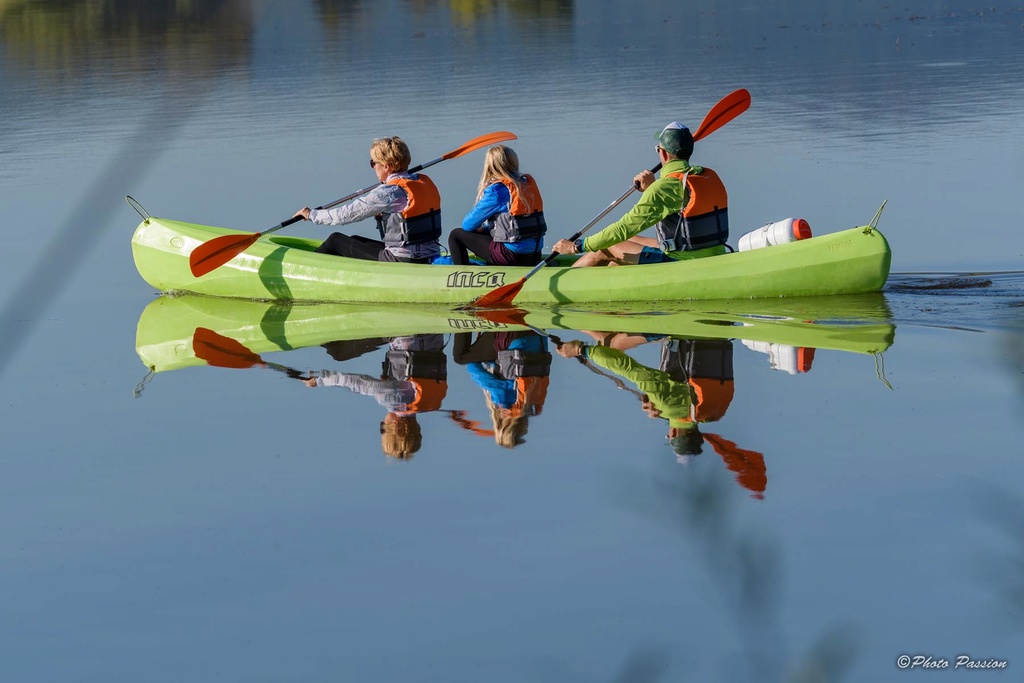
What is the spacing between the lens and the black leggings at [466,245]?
29.5 feet

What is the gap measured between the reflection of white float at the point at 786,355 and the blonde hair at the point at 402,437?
1.91m

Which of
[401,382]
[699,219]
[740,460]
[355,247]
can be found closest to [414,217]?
[355,247]

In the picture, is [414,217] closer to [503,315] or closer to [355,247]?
[355,247]

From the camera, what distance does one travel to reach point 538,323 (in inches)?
338

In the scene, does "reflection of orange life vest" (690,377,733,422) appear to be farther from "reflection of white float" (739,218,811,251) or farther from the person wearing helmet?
"reflection of white float" (739,218,811,251)

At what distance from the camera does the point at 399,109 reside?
1791 centimetres

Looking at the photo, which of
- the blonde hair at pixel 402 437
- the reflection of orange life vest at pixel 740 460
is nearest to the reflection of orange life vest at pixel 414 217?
the blonde hair at pixel 402 437

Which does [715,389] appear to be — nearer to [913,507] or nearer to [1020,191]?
[913,507]

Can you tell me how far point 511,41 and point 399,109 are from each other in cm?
837

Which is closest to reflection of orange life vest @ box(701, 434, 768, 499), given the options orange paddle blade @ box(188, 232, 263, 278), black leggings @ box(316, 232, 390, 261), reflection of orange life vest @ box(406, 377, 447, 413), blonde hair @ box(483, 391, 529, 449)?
blonde hair @ box(483, 391, 529, 449)

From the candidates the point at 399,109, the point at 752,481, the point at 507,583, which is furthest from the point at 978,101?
the point at 507,583

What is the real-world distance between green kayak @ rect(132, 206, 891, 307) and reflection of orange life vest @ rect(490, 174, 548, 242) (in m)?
0.22

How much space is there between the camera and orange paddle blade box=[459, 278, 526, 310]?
884 cm

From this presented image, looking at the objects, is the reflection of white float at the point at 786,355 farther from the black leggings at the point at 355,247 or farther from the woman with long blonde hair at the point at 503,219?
the black leggings at the point at 355,247
